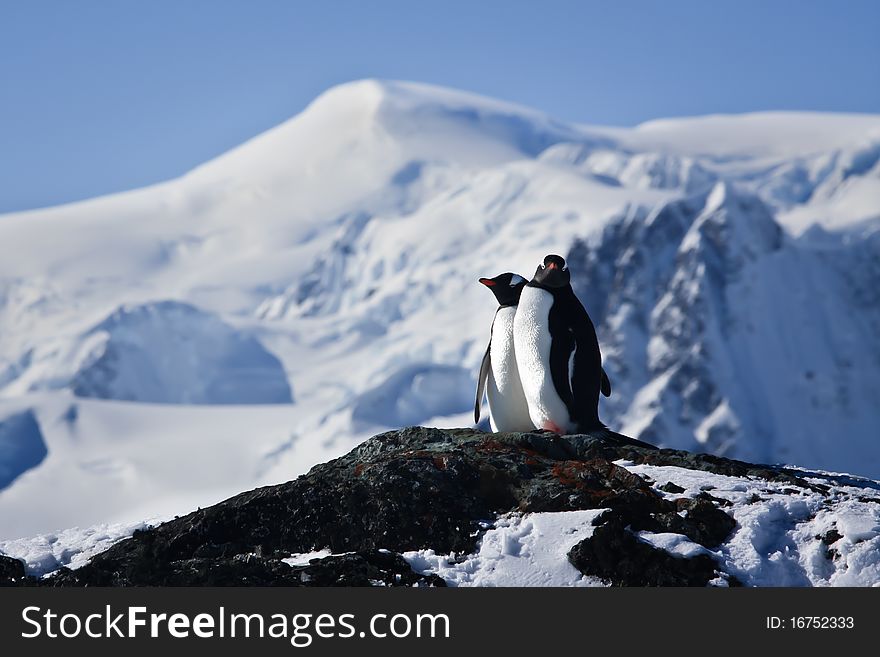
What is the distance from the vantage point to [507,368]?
57.2ft

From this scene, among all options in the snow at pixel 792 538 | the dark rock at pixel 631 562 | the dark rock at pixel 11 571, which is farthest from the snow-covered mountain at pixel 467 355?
the dark rock at pixel 631 562

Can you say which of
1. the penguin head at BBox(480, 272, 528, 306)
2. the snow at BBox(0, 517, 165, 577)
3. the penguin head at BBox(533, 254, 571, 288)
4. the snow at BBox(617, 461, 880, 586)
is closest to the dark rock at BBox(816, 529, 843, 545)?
the snow at BBox(617, 461, 880, 586)

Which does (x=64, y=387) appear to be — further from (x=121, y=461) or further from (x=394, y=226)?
(x=394, y=226)

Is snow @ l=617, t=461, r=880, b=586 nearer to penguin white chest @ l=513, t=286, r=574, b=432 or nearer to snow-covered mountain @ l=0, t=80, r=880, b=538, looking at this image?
penguin white chest @ l=513, t=286, r=574, b=432

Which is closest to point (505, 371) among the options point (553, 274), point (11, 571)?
point (553, 274)

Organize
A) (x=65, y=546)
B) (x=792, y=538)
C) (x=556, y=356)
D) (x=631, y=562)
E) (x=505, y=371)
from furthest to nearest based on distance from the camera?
1. (x=505, y=371)
2. (x=556, y=356)
3. (x=65, y=546)
4. (x=792, y=538)
5. (x=631, y=562)

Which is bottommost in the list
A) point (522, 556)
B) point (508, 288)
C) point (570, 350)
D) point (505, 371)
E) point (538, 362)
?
point (522, 556)

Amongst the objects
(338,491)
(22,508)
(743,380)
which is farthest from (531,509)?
(743,380)

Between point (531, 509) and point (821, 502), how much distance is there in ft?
8.88

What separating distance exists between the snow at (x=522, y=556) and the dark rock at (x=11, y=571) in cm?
357

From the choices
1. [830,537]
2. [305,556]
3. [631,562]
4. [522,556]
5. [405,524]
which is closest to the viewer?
[631,562]

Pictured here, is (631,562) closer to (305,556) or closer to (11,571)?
(305,556)

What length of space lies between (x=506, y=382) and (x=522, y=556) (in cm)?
531

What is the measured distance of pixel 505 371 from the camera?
17453mm
